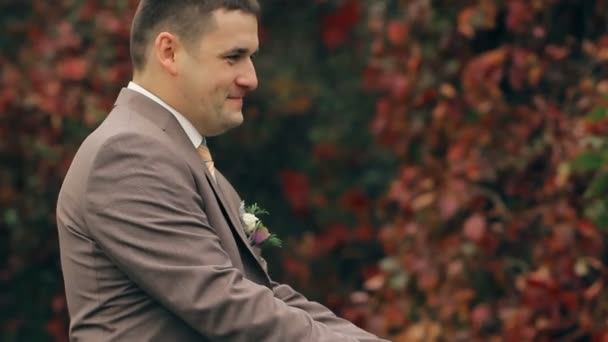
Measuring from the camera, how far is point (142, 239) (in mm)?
3041

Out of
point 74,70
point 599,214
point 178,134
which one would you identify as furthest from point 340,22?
point 178,134

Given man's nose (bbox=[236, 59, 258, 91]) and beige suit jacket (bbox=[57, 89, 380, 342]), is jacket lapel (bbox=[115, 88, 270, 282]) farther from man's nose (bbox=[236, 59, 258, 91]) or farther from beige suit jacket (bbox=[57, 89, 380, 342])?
man's nose (bbox=[236, 59, 258, 91])

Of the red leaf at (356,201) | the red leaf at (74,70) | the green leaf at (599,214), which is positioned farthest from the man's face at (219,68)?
the red leaf at (356,201)

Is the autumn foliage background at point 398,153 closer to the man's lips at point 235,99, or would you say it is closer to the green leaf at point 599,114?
the green leaf at point 599,114

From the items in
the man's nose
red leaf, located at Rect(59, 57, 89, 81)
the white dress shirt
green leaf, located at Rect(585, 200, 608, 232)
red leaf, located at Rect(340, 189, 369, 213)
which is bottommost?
the white dress shirt

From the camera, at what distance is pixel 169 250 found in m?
3.05

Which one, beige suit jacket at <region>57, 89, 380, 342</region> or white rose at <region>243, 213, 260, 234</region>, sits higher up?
white rose at <region>243, 213, 260, 234</region>

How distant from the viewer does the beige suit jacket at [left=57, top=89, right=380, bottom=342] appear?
9.98 feet

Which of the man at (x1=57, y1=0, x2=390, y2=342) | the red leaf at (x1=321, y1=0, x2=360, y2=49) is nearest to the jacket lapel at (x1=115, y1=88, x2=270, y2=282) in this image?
the man at (x1=57, y1=0, x2=390, y2=342)

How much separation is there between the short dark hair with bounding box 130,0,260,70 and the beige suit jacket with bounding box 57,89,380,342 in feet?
0.56

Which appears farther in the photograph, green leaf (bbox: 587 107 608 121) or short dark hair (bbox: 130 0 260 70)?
green leaf (bbox: 587 107 608 121)

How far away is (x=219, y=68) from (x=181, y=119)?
167mm

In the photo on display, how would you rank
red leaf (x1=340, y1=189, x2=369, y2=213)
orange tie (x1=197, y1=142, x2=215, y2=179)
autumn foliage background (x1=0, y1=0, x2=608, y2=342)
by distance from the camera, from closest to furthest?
1. orange tie (x1=197, y1=142, x2=215, y2=179)
2. autumn foliage background (x1=0, y1=0, x2=608, y2=342)
3. red leaf (x1=340, y1=189, x2=369, y2=213)

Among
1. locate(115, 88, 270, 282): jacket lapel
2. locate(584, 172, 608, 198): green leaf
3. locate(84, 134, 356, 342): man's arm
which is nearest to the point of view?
locate(84, 134, 356, 342): man's arm
